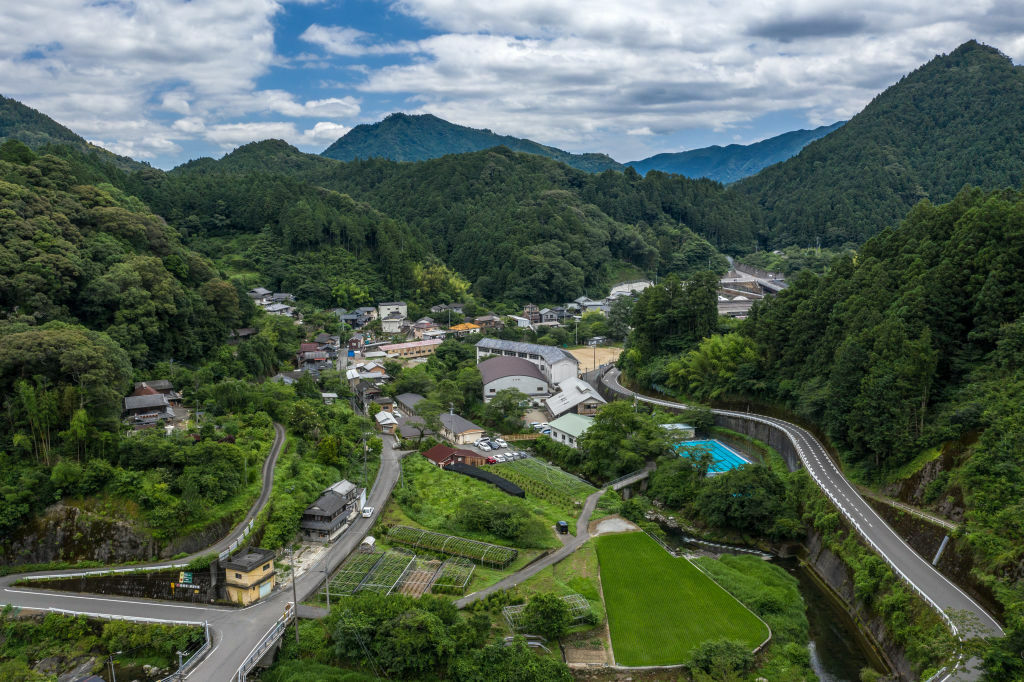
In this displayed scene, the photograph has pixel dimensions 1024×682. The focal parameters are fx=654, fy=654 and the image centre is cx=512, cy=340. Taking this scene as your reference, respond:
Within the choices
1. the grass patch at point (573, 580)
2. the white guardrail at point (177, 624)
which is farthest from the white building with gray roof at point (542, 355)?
the white guardrail at point (177, 624)

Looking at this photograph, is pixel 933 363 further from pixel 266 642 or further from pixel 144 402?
pixel 144 402

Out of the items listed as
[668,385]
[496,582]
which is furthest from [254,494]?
[668,385]

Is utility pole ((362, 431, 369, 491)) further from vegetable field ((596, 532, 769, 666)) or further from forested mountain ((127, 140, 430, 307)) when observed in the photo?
forested mountain ((127, 140, 430, 307))

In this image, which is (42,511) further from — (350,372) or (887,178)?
(887,178)

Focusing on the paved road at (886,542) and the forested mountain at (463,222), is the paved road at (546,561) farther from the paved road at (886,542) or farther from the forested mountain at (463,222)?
the forested mountain at (463,222)

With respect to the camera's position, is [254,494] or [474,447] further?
[474,447]

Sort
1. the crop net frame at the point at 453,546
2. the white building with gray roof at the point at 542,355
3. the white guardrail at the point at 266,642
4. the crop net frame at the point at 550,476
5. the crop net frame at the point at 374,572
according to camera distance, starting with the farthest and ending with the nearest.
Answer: the white building with gray roof at the point at 542,355 → the crop net frame at the point at 550,476 → the crop net frame at the point at 453,546 → the crop net frame at the point at 374,572 → the white guardrail at the point at 266,642

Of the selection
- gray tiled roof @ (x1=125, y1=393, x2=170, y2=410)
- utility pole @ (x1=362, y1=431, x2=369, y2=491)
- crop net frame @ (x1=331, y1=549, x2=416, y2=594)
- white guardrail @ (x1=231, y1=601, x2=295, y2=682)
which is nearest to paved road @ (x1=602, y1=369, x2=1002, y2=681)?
crop net frame @ (x1=331, y1=549, x2=416, y2=594)
